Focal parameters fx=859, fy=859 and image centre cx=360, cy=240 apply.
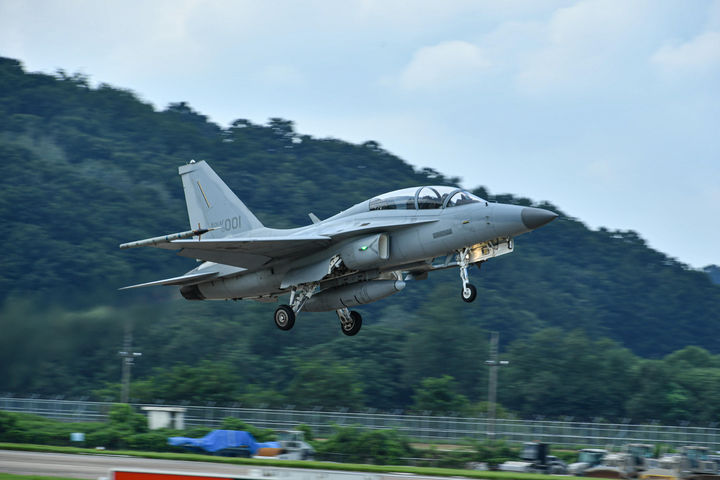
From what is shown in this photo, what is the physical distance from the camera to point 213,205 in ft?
96.0

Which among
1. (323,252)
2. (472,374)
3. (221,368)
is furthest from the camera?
(472,374)

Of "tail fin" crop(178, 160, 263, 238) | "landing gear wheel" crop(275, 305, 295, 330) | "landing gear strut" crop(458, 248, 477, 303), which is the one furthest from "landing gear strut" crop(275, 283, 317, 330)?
"landing gear strut" crop(458, 248, 477, 303)

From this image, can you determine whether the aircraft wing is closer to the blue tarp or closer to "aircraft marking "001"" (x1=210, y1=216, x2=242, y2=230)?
"aircraft marking "001"" (x1=210, y1=216, x2=242, y2=230)

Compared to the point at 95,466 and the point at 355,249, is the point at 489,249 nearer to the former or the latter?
the point at 355,249

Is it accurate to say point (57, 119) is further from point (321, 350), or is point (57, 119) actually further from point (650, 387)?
point (650, 387)

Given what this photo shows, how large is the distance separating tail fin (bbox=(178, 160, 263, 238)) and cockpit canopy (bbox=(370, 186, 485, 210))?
236 inches

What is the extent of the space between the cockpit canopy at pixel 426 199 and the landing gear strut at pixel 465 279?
1.35 m

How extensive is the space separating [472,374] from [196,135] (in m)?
67.8

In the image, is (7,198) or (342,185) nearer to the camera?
(7,198)

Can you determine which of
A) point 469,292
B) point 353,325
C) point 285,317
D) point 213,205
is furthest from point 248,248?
point 469,292

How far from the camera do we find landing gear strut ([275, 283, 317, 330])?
25.9 metres

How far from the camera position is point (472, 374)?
253ft

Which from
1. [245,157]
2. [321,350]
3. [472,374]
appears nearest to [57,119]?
[245,157]

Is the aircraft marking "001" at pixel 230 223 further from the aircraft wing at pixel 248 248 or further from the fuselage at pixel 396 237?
the aircraft wing at pixel 248 248
